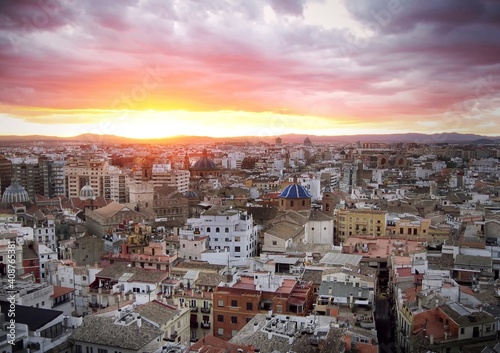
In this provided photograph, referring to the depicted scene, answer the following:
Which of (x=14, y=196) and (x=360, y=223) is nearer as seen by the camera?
(x=360, y=223)

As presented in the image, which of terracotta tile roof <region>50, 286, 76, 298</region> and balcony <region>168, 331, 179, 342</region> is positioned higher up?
terracotta tile roof <region>50, 286, 76, 298</region>

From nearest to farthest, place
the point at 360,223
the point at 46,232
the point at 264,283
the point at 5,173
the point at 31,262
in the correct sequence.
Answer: the point at 264,283 → the point at 31,262 → the point at 46,232 → the point at 360,223 → the point at 5,173

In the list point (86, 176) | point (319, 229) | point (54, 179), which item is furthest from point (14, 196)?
point (319, 229)

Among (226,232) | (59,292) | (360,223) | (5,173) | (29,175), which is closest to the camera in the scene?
(59,292)

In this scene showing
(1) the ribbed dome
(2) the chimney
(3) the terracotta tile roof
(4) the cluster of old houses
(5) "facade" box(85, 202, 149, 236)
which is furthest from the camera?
(1) the ribbed dome

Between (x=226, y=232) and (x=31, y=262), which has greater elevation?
(x=226, y=232)

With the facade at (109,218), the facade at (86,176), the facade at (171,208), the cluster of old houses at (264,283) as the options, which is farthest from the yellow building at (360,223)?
the facade at (86,176)

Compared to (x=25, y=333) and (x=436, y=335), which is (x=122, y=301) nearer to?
(x=25, y=333)

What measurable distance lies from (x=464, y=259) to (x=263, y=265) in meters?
7.40

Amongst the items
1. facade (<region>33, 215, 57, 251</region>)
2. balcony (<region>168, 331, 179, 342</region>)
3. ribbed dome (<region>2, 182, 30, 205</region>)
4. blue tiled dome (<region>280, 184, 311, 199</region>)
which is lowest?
balcony (<region>168, 331, 179, 342</region>)

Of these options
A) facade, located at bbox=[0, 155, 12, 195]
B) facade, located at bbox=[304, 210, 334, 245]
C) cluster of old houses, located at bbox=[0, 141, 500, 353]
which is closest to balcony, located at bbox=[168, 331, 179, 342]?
cluster of old houses, located at bbox=[0, 141, 500, 353]

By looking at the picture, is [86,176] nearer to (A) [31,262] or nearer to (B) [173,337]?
(A) [31,262]

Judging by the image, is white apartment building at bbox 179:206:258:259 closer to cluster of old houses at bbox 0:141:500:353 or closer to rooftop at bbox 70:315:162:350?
cluster of old houses at bbox 0:141:500:353

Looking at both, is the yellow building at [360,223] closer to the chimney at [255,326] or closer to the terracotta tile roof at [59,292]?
the chimney at [255,326]
